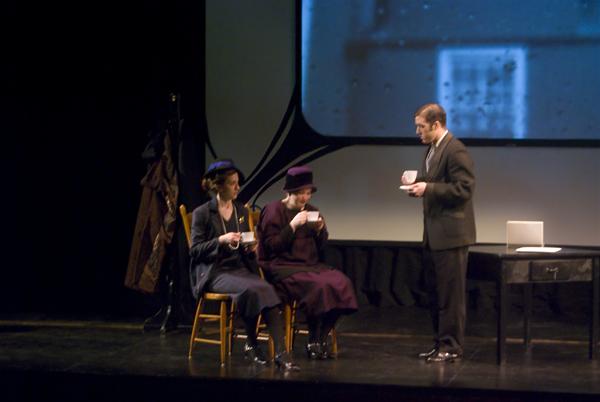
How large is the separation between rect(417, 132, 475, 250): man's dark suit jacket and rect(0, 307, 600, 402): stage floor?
2.29 ft

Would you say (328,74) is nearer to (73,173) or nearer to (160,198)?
(160,198)

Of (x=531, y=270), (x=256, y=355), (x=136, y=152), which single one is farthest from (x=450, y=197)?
(x=136, y=152)

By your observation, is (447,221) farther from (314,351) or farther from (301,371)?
(301,371)

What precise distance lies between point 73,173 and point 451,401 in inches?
143

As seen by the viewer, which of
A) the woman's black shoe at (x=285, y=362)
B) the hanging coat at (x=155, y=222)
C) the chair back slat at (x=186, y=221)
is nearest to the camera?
the woman's black shoe at (x=285, y=362)

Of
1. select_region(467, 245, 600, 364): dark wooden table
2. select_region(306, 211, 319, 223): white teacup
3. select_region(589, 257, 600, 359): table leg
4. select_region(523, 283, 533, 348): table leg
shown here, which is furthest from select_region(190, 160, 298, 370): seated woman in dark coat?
select_region(589, 257, 600, 359): table leg

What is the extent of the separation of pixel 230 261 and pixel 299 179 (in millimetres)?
612

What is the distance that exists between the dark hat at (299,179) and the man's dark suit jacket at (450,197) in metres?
0.66

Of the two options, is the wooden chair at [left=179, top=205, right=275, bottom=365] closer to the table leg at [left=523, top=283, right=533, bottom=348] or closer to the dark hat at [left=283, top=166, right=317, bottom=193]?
the dark hat at [left=283, top=166, right=317, bottom=193]

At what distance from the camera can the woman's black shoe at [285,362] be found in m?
5.21

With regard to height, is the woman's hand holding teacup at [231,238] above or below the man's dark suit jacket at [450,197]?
below

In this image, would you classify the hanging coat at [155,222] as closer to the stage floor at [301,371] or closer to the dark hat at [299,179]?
the stage floor at [301,371]

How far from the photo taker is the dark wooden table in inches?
212

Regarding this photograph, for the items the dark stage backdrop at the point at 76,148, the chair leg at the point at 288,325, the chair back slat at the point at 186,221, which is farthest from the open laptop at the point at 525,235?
the dark stage backdrop at the point at 76,148
